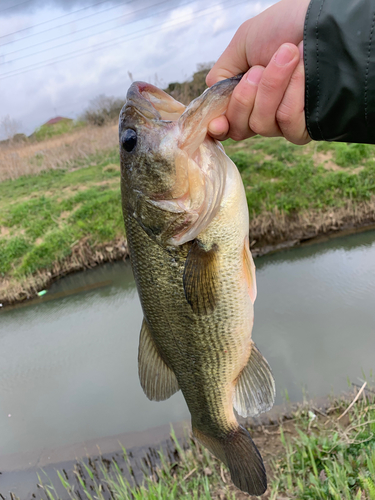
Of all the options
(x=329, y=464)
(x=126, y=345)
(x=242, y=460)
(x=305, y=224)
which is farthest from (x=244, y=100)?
(x=305, y=224)

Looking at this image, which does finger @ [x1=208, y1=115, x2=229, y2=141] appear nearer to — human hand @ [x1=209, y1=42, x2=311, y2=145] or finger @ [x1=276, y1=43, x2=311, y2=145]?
human hand @ [x1=209, y1=42, x2=311, y2=145]

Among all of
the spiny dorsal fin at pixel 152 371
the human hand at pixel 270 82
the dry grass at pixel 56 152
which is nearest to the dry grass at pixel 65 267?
the spiny dorsal fin at pixel 152 371

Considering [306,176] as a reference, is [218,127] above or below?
above

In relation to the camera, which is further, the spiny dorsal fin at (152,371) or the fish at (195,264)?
the spiny dorsal fin at (152,371)

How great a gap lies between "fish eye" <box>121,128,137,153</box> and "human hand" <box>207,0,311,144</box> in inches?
13.1

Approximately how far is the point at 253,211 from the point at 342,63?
7494 millimetres

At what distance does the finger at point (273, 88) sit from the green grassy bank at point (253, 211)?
21.8ft

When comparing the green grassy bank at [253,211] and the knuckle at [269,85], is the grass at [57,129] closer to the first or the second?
the green grassy bank at [253,211]

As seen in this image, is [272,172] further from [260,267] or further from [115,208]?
[115,208]

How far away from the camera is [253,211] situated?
866cm

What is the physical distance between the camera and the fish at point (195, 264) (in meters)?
1.44

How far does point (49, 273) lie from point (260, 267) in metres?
5.41

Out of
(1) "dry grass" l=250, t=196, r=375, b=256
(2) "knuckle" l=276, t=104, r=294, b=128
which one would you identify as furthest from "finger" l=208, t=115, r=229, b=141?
(1) "dry grass" l=250, t=196, r=375, b=256

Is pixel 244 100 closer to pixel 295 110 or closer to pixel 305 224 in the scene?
pixel 295 110
